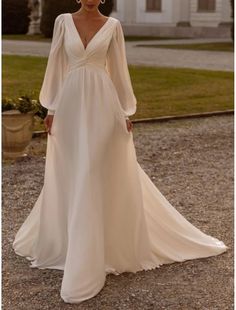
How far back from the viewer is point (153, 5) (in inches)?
1602

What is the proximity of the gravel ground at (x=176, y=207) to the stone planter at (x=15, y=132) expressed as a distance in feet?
0.61

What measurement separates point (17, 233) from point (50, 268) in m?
0.64

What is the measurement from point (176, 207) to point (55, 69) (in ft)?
7.45

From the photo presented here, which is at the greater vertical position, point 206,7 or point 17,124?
point 206,7

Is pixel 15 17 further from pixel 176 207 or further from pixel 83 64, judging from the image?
pixel 83 64

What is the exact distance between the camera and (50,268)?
15.9 feet

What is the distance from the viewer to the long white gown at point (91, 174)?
4414mm

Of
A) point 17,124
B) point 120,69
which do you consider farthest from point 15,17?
point 120,69

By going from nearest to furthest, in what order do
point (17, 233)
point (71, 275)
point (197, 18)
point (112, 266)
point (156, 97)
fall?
1. point (71, 275)
2. point (112, 266)
3. point (17, 233)
4. point (156, 97)
5. point (197, 18)

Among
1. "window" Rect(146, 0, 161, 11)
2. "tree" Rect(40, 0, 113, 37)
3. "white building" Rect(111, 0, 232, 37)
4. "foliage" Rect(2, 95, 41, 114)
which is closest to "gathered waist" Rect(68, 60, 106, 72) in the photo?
"foliage" Rect(2, 95, 41, 114)

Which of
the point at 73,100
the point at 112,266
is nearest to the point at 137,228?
the point at 112,266

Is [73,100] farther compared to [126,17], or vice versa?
[126,17]

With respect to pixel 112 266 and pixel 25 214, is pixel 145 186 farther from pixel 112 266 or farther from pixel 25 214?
pixel 25 214

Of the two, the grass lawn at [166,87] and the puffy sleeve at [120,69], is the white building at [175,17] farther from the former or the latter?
the puffy sleeve at [120,69]
